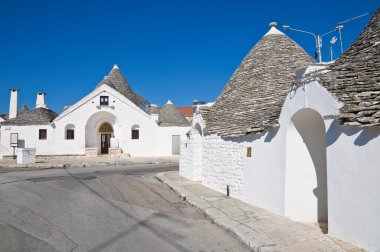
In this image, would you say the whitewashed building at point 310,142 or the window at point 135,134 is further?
the window at point 135,134

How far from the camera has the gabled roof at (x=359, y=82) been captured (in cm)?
497

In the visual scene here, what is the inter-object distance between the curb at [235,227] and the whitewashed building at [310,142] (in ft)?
3.97

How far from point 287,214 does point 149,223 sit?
309 cm

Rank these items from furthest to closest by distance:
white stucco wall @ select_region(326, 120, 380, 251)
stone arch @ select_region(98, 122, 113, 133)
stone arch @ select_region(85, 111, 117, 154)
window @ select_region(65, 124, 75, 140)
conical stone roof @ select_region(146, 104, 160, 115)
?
1. conical stone roof @ select_region(146, 104, 160, 115)
2. stone arch @ select_region(98, 122, 113, 133)
3. stone arch @ select_region(85, 111, 117, 154)
4. window @ select_region(65, 124, 75, 140)
5. white stucco wall @ select_region(326, 120, 380, 251)

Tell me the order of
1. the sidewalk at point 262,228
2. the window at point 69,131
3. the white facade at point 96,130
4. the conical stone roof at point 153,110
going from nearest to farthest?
the sidewalk at point 262,228, the white facade at point 96,130, the window at point 69,131, the conical stone roof at point 153,110

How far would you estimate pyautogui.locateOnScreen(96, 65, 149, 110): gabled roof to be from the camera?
118ft

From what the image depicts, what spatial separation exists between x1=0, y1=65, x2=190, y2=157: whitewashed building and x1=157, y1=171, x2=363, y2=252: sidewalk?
2139cm

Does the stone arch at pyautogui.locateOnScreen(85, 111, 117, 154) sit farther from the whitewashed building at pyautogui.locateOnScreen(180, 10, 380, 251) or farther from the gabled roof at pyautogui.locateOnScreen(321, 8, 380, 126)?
the gabled roof at pyautogui.locateOnScreen(321, 8, 380, 126)

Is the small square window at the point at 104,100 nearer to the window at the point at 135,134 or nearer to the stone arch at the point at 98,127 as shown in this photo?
the stone arch at the point at 98,127

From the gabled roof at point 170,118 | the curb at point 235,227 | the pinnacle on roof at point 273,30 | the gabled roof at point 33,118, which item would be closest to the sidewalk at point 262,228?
the curb at point 235,227

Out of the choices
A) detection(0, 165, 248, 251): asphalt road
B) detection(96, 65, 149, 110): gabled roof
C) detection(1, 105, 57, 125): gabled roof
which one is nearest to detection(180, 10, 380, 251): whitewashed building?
detection(0, 165, 248, 251): asphalt road

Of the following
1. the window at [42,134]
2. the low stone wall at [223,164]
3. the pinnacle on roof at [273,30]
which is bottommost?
the low stone wall at [223,164]

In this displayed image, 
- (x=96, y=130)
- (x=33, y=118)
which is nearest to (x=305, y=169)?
(x=96, y=130)

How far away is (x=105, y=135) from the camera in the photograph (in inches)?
1253
